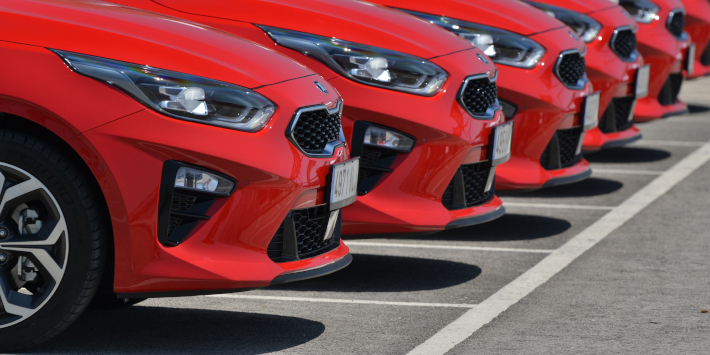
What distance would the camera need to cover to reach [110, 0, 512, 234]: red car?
5402 millimetres

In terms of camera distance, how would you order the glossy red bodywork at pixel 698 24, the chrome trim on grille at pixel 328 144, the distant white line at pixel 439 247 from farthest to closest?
1. the glossy red bodywork at pixel 698 24
2. the distant white line at pixel 439 247
3. the chrome trim on grille at pixel 328 144

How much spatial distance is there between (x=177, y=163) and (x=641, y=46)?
6.87 metres

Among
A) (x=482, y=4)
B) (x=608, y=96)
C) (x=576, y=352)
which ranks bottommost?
(x=576, y=352)

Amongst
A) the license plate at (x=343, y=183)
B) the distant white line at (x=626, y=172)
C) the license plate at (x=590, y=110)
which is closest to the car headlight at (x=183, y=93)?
the license plate at (x=343, y=183)

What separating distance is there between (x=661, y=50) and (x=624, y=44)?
4.72 feet

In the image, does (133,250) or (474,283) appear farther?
(474,283)

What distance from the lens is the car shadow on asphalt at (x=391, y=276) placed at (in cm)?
568

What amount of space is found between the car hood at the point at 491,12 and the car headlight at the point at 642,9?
326 cm

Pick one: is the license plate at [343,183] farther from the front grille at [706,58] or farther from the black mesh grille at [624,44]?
the front grille at [706,58]

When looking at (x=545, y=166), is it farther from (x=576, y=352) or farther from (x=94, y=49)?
(x=94, y=49)

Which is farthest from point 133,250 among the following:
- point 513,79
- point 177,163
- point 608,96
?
point 608,96

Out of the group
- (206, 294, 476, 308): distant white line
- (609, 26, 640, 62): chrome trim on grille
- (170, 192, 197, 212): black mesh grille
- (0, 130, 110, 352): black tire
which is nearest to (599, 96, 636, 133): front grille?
(609, 26, 640, 62): chrome trim on grille

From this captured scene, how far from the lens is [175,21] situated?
470 cm

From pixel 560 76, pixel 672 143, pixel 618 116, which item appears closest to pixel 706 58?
pixel 672 143
